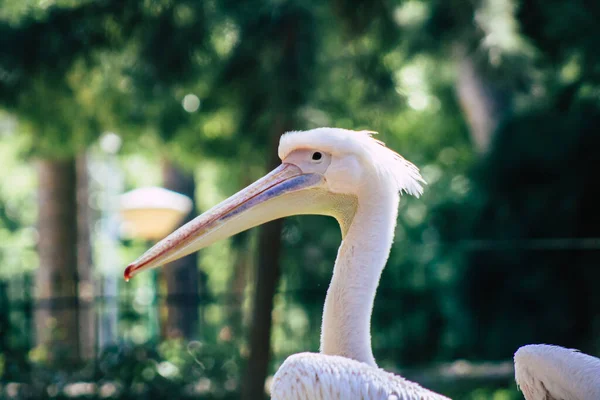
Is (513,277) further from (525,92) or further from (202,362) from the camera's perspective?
(202,362)

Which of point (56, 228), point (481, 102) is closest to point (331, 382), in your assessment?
point (56, 228)

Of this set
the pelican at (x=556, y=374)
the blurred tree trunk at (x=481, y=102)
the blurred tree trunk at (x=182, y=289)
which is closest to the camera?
the pelican at (x=556, y=374)

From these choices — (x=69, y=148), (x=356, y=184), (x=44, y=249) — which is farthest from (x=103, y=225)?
(x=356, y=184)

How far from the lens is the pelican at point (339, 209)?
316 cm

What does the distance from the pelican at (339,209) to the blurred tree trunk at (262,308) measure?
2930mm

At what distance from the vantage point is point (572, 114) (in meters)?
8.70

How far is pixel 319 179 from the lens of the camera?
3340 mm

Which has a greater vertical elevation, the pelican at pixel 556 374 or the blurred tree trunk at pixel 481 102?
the blurred tree trunk at pixel 481 102

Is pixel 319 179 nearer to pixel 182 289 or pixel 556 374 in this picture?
pixel 556 374

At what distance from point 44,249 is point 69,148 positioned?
220 centimetres

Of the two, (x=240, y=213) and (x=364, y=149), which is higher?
(x=364, y=149)

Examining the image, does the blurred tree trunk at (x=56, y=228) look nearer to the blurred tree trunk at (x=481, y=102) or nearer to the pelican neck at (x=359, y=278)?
the blurred tree trunk at (x=481, y=102)

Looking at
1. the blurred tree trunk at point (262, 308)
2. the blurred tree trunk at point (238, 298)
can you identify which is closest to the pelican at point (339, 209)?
the blurred tree trunk at point (262, 308)

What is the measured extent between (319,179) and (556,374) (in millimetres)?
1104
